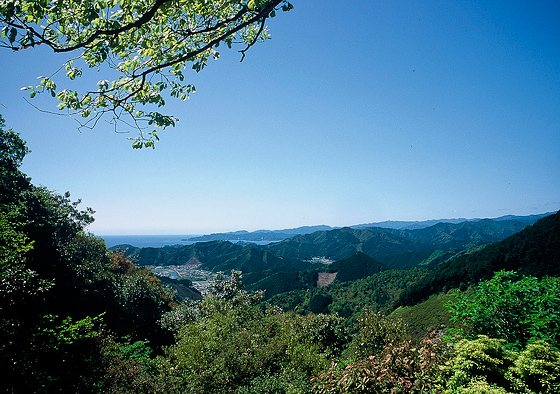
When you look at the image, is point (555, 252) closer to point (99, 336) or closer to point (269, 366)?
point (269, 366)

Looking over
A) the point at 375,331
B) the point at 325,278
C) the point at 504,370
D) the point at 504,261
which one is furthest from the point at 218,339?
the point at 325,278

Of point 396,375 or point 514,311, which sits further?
point 514,311

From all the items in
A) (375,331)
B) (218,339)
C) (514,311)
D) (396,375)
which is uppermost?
(514,311)

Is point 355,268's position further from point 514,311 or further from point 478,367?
point 478,367

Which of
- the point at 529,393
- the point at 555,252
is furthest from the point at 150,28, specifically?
the point at 555,252

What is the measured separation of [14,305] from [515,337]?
1803cm

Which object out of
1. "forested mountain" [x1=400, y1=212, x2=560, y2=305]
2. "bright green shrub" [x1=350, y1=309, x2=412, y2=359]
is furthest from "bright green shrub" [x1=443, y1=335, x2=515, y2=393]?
"forested mountain" [x1=400, y1=212, x2=560, y2=305]

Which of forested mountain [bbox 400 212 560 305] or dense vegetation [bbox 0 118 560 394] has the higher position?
dense vegetation [bbox 0 118 560 394]

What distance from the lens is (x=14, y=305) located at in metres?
11.0

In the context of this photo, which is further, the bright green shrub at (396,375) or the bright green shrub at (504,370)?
the bright green shrub at (396,375)

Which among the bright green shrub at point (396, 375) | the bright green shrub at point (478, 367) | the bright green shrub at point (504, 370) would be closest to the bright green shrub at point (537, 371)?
the bright green shrub at point (504, 370)

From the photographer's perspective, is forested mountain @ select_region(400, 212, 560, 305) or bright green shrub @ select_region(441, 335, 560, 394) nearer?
bright green shrub @ select_region(441, 335, 560, 394)

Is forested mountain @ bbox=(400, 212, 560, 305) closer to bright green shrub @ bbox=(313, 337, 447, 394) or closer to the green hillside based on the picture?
the green hillside

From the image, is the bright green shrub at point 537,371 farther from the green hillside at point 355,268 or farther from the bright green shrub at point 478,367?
the green hillside at point 355,268
